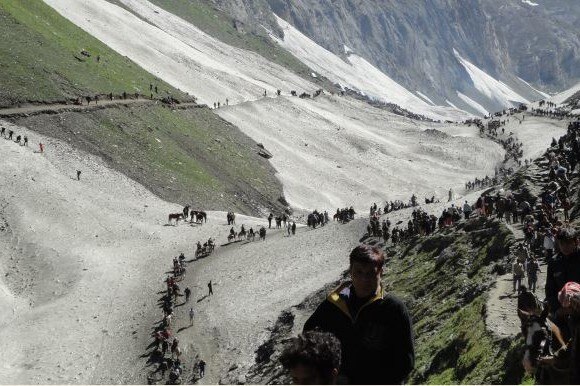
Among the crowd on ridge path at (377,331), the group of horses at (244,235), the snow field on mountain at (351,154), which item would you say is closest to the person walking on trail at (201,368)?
the group of horses at (244,235)

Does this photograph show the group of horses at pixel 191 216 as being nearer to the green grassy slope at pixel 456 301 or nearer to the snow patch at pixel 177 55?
the green grassy slope at pixel 456 301

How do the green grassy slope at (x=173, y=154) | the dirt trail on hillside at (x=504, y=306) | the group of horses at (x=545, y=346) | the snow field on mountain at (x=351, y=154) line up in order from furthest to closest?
1. the snow field on mountain at (x=351, y=154)
2. the green grassy slope at (x=173, y=154)
3. the dirt trail on hillside at (x=504, y=306)
4. the group of horses at (x=545, y=346)

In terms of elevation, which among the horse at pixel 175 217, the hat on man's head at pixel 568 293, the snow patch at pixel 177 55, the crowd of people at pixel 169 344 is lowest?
the crowd of people at pixel 169 344

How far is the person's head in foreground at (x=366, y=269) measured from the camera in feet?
26.0

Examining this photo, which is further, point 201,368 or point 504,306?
point 201,368

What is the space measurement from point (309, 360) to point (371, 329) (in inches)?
61.7

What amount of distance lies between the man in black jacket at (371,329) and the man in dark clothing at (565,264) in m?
3.74

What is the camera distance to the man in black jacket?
786 centimetres

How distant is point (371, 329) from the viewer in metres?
7.95

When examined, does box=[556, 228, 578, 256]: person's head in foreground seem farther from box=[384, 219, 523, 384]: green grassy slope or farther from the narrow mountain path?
the narrow mountain path

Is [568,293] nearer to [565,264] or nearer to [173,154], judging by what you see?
[565,264]

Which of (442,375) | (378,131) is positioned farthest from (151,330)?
(378,131)

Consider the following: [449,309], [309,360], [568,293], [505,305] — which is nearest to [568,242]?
[568,293]

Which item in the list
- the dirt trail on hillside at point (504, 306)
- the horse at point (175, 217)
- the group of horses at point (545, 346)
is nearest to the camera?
the group of horses at point (545, 346)
